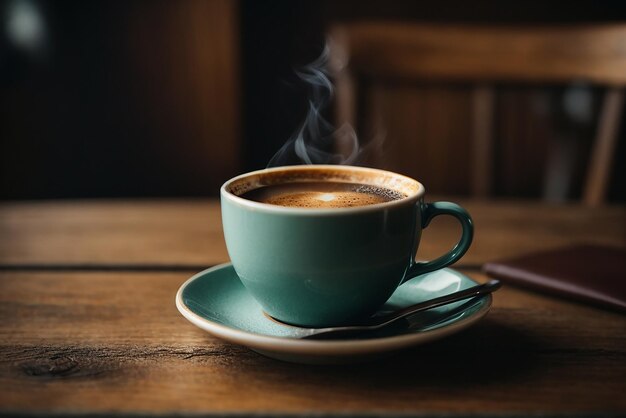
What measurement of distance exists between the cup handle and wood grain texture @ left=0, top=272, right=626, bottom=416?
2.5 inches

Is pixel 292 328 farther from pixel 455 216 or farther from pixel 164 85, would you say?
pixel 164 85

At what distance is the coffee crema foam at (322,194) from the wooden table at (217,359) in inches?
5.4

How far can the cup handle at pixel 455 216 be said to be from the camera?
1.93ft

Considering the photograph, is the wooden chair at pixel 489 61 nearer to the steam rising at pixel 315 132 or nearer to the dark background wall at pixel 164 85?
the steam rising at pixel 315 132

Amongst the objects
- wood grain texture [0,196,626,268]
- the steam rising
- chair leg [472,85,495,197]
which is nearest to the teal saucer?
wood grain texture [0,196,626,268]

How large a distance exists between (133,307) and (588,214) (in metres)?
0.69

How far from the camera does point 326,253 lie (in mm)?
526

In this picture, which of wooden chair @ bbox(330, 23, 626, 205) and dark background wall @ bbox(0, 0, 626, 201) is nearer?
wooden chair @ bbox(330, 23, 626, 205)

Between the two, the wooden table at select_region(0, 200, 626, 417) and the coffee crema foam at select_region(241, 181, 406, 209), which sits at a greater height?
the coffee crema foam at select_region(241, 181, 406, 209)

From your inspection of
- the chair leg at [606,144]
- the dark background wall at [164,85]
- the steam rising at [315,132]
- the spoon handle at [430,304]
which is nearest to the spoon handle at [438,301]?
the spoon handle at [430,304]

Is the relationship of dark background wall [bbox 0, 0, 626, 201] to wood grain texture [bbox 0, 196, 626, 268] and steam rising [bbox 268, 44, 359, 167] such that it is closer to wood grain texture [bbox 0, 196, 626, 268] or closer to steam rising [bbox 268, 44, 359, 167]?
steam rising [bbox 268, 44, 359, 167]

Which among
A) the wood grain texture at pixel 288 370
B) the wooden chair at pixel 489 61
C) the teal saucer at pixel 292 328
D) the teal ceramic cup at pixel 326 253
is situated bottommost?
the wood grain texture at pixel 288 370

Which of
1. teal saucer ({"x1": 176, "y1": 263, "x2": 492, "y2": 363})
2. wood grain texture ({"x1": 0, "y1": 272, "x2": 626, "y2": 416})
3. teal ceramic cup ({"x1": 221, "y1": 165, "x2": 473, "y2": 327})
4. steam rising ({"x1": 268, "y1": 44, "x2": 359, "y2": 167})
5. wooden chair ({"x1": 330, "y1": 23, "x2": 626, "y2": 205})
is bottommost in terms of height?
steam rising ({"x1": 268, "y1": 44, "x2": 359, "y2": 167})

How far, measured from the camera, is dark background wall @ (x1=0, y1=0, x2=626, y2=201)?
2.23 metres
